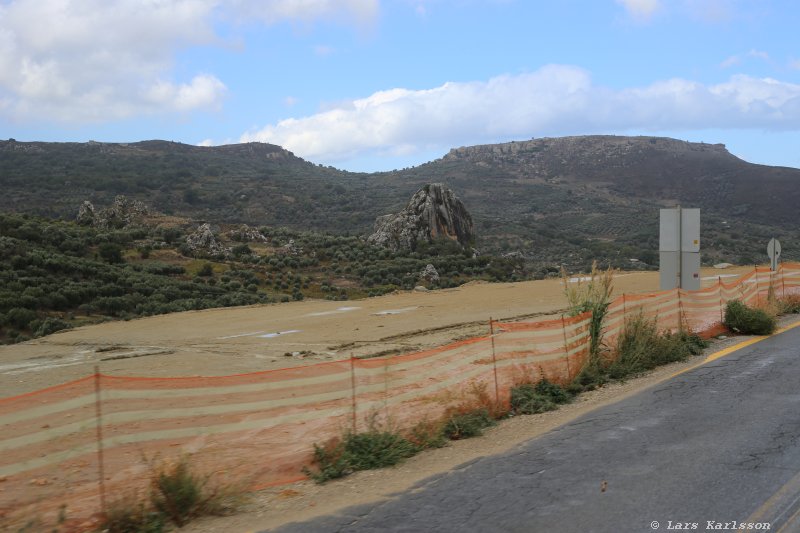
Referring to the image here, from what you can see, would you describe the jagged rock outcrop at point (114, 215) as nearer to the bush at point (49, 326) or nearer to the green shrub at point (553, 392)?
the bush at point (49, 326)

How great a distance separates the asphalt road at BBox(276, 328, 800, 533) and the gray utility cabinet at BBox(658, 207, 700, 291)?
A: 6.55 meters

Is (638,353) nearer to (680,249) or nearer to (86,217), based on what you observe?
(680,249)

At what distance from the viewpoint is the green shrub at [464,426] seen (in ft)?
27.1

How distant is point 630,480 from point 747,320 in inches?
451

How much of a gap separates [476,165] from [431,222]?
7815 centimetres

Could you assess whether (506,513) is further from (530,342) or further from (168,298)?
(168,298)

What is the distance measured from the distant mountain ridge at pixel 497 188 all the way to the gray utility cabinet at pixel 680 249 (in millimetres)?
45313

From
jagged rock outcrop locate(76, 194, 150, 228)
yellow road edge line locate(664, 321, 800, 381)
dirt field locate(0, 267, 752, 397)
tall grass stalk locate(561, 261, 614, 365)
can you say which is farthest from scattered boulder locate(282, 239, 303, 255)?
tall grass stalk locate(561, 261, 614, 365)

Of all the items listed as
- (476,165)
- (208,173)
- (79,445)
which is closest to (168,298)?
A: (79,445)

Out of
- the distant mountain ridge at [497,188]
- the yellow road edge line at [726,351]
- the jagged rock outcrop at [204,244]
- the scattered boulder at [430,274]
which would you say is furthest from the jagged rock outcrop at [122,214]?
the yellow road edge line at [726,351]

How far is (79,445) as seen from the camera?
238 inches

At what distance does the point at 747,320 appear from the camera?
15.9 metres

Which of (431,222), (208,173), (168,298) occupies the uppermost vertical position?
(208,173)

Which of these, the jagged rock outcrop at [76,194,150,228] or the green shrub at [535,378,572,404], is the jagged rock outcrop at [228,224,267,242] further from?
the green shrub at [535,378,572,404]
